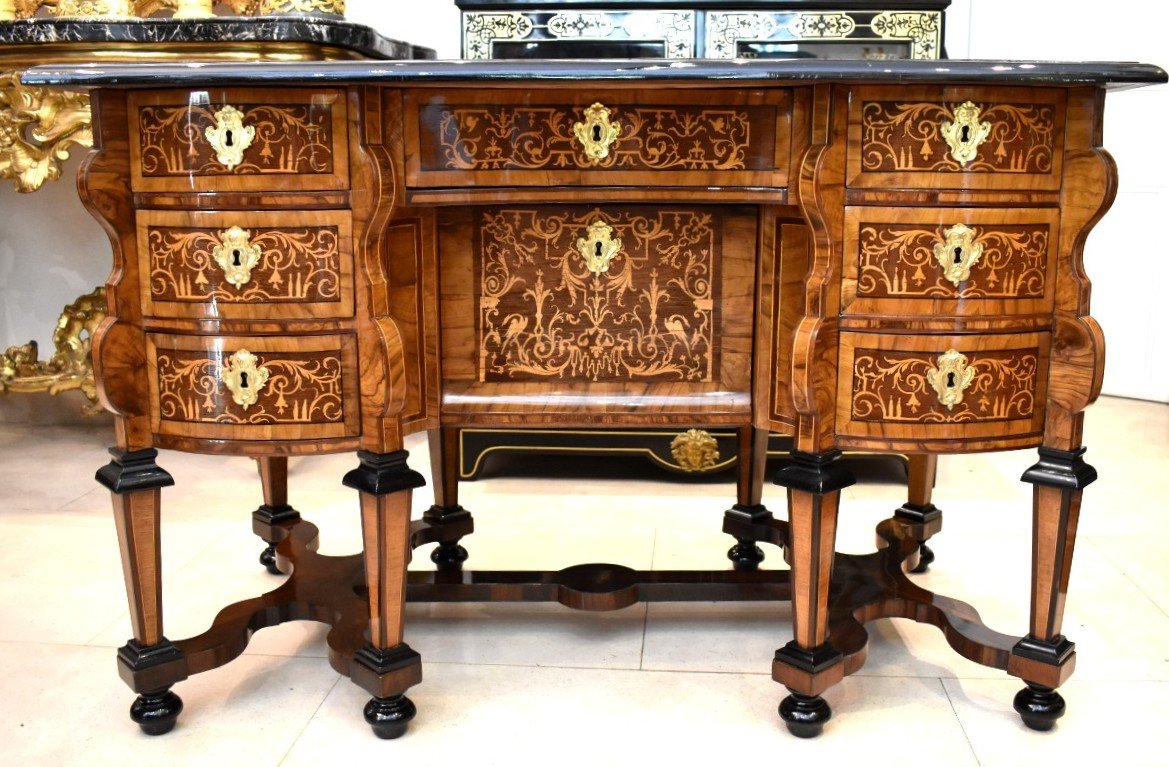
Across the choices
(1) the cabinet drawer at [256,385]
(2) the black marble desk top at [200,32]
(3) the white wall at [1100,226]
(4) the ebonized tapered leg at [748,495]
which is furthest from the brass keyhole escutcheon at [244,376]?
(3) the white wall at [1100,226]

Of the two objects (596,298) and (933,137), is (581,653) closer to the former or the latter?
(596,298)

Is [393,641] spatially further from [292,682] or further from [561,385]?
[561,385]

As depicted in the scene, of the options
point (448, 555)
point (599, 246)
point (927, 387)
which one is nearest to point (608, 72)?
point (599, 246)

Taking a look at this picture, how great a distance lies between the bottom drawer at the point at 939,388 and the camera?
176cm

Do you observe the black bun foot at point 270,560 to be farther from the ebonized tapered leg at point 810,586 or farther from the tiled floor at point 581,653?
the ebonized tapered leg at point 810,586

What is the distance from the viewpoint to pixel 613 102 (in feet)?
5.85

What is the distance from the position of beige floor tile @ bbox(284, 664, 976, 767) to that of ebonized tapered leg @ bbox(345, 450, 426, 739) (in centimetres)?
6

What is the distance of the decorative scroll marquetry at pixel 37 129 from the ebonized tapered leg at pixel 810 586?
2.19m

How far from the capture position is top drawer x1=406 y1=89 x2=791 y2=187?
1.76 meters

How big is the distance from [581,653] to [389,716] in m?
0.45

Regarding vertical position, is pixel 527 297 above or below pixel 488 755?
above

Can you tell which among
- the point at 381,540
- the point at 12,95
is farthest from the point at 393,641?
the point at 12,95

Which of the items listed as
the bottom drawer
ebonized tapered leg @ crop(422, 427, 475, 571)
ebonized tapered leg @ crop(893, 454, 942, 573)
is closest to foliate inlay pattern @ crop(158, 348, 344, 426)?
ebonized tapered leg @ crop(422, 427, 475, 571)

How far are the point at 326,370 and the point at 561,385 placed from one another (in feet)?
1.40
